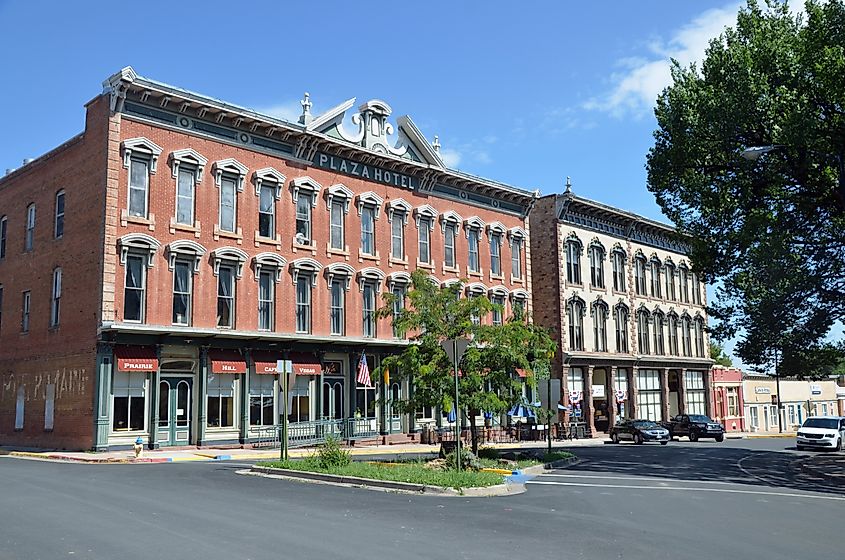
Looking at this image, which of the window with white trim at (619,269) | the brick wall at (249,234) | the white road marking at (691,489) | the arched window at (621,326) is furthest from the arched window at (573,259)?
the white road marking at (691,489)

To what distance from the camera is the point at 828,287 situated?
87.6 feet

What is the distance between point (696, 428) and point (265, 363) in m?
26.9

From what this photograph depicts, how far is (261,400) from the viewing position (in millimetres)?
33062

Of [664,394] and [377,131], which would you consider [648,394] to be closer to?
[664,394]

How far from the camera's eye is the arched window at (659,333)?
55906 millimetres

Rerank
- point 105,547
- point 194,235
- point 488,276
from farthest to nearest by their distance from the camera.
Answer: point 488,276 → point 194,235 → point 105,547

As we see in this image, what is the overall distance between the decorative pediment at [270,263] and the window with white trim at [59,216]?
24.8 ft

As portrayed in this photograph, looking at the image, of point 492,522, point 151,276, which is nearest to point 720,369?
point 151,276

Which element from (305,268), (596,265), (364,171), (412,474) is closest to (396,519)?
(412,474)

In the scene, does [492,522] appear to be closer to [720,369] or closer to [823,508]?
[823,508]

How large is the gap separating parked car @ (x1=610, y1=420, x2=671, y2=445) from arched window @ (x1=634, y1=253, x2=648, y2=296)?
14.0 meters

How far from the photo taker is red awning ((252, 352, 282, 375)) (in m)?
32.4

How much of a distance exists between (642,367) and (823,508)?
39.7m

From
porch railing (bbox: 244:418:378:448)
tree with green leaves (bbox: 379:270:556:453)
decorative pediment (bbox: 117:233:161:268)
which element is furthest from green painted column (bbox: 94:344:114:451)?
tree with green leaves (bbox: 379:270:556:453)
